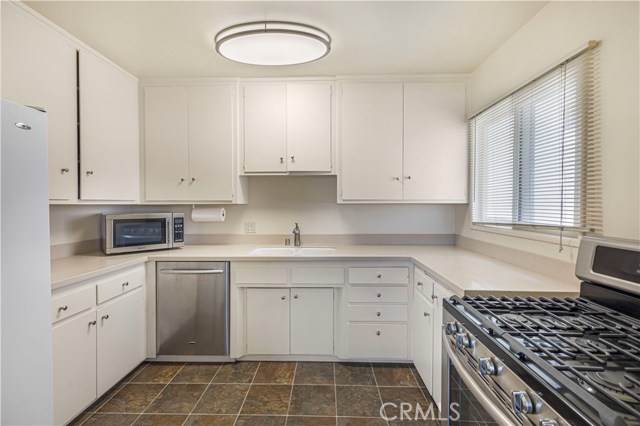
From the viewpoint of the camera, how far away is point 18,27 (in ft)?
5.52

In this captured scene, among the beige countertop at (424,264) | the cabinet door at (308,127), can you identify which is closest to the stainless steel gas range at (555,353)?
the beige countertop at (424,264)

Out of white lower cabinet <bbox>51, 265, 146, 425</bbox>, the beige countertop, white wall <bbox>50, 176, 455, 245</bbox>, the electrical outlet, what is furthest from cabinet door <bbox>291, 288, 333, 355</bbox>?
white lower cabinet <bbox>51, 265, 146, 425</bbox>

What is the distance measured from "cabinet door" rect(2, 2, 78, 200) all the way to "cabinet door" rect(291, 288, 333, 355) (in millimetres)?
1700

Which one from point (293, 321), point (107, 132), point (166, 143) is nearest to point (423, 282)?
point (293, 321)

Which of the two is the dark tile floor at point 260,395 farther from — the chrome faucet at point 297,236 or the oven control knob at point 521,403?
the oven control knob at point 521,403

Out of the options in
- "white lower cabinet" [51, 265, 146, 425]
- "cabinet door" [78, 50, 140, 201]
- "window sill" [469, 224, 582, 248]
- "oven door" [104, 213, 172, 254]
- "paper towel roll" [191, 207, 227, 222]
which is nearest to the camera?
"window sill" [469, 224, 582, 248]

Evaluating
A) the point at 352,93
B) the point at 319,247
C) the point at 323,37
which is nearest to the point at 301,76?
the point at 352,93

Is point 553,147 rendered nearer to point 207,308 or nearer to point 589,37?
point 589,37

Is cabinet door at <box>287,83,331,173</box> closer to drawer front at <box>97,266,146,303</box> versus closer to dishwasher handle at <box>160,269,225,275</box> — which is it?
dishwasher handle at <box>160,269,225,275</box>

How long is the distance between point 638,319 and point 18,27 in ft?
9.88

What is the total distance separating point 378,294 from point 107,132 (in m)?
2.34

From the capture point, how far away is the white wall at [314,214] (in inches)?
119

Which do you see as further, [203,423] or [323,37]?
[323,37]

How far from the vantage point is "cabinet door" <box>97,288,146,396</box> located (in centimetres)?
196
